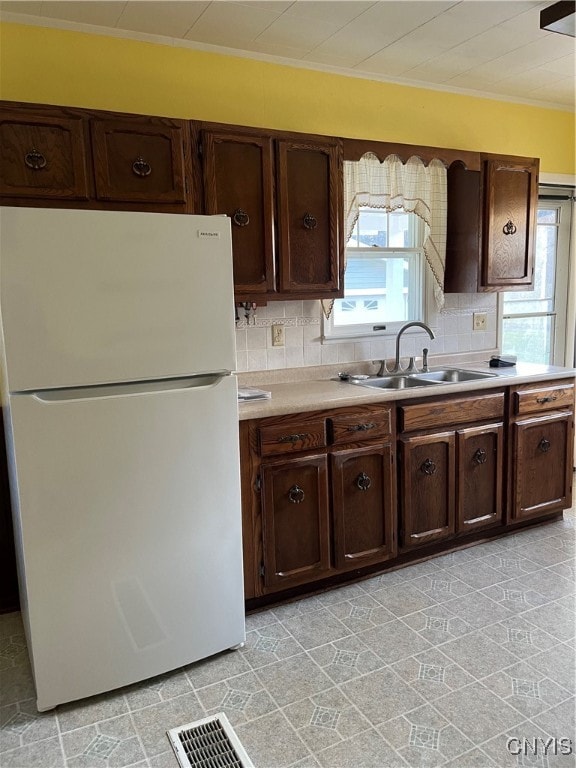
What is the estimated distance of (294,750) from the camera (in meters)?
1.74

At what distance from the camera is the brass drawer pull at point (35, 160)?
216 cm

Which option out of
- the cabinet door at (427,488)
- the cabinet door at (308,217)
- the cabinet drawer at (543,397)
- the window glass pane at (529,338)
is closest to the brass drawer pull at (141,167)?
the cabinet door at (308,217)

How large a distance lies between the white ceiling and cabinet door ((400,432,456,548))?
1879 mm

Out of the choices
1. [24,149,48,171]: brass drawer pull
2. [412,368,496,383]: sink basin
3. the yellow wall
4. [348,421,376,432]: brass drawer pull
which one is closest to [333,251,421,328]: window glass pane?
[412,368,496,383]: sink basin

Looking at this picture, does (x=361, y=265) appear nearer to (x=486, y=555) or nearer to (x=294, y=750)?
(x=486, y=555)

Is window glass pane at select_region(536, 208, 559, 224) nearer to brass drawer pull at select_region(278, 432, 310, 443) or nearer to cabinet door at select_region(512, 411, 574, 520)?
cabinet door at select_region(512, 411, 574, 520)

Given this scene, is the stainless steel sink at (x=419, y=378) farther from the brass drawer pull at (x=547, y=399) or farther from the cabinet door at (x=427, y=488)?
the cabinet door at (x=427, y=488)

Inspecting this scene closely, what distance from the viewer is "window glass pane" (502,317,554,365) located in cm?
405

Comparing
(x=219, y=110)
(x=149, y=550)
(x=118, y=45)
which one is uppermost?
(x=118, y=45)

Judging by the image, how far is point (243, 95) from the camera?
9.32 ft

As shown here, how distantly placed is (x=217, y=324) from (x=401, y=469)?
1.22 meters

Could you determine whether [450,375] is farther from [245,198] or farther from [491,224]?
[245,198]

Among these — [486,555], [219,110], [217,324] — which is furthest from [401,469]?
[219,110]

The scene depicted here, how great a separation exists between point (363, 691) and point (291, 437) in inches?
38.6
